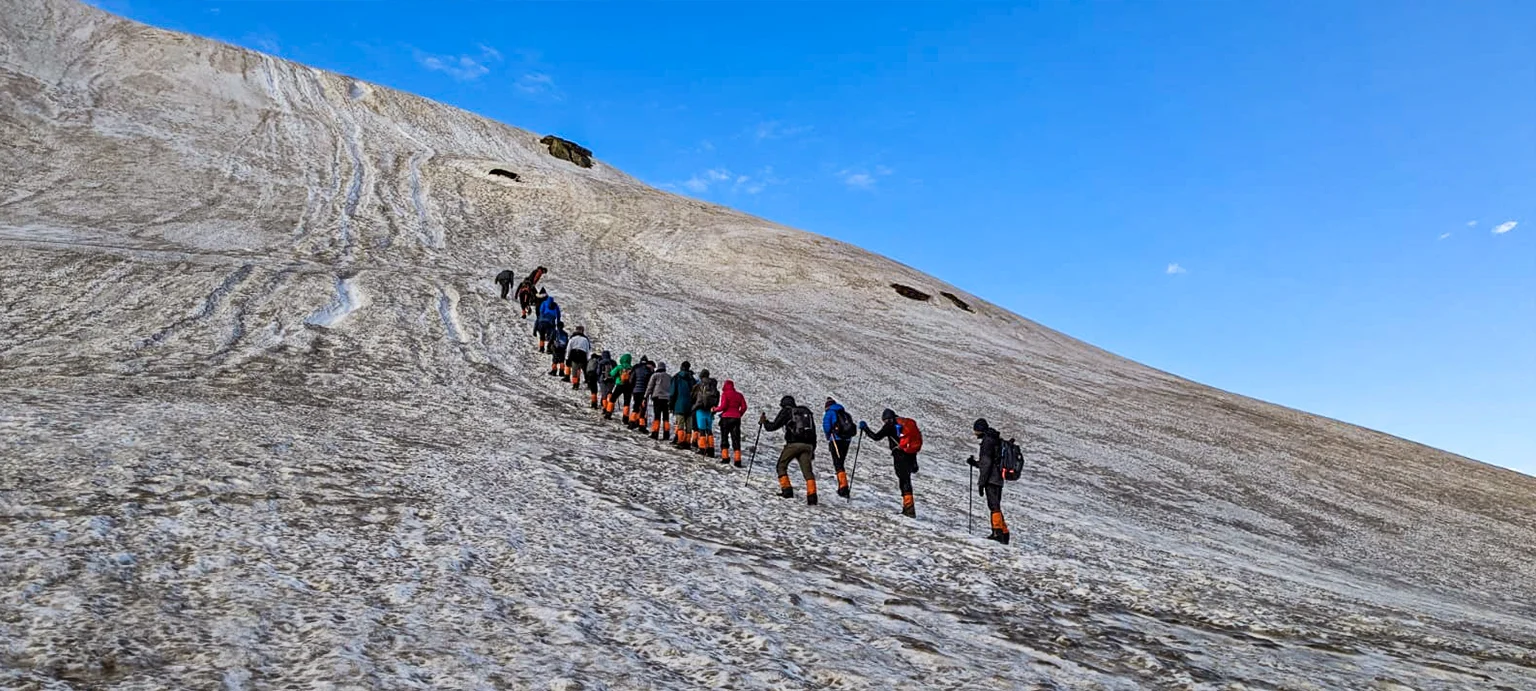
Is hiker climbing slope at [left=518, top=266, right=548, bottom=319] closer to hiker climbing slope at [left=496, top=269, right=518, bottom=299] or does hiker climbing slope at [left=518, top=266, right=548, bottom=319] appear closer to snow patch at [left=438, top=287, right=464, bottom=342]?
hiker climbing slope at [left=496, top=269, right=518, bottom=299]

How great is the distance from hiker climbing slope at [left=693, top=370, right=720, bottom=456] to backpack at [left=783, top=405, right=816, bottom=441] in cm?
325

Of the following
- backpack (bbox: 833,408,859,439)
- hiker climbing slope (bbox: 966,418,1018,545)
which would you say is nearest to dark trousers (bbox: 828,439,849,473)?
backpack (bbox: 833,408,859,439)

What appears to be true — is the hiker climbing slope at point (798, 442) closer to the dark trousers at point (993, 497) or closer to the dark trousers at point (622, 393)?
the dark trousers at point (993, 497)

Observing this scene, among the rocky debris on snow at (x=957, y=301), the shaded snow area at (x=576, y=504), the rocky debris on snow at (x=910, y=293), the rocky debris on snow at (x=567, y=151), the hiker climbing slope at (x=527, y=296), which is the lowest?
the shaded snow area at (x=576, y=504)

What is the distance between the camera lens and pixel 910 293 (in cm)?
5697

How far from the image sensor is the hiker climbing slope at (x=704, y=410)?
60.0 ft

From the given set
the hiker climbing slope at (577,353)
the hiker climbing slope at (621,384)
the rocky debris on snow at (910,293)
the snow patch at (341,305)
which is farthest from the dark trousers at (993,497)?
the rocky debris on snow at (910,293)

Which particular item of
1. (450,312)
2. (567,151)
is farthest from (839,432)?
(567,151)

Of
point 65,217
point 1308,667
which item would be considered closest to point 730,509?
point 1308,667

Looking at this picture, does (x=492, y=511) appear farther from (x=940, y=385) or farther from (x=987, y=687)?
(x=940, y=385)

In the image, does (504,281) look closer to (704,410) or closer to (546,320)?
(546,320)

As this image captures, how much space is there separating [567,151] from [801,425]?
7669 cm

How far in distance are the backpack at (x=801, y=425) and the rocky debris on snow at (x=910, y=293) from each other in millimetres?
41940

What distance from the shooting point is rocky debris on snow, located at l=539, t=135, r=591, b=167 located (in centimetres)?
8544
